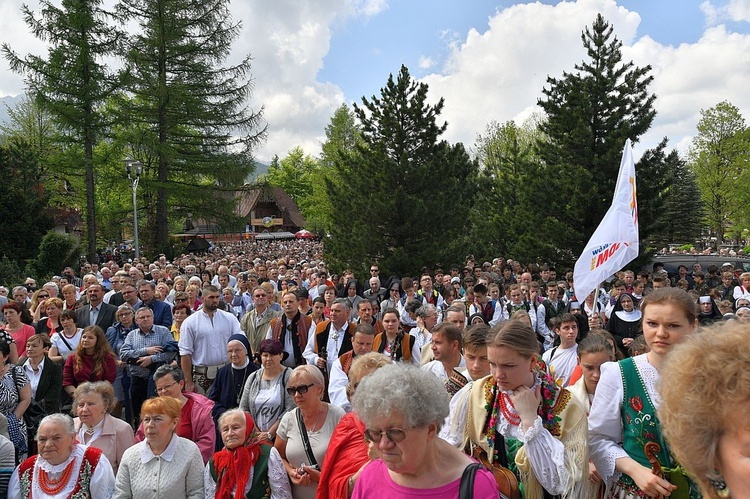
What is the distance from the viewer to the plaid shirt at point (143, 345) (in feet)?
21.2

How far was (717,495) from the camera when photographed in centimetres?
130

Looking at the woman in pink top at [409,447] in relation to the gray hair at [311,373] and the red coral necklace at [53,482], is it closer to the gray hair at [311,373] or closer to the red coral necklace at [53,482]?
the gray hair at [311,373]

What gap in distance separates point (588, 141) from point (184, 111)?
811 inches

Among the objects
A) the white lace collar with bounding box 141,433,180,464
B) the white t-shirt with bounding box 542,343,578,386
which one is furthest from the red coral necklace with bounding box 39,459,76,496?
the white t-shirt with bounding box 542,343,578,386

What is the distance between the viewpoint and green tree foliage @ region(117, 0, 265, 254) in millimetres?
27109

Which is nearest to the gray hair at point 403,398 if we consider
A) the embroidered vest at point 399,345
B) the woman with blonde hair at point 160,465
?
the woman with blonde hair at point 160,465

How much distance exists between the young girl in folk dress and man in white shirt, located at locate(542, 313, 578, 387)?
321 cm

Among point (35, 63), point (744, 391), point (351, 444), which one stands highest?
point (35, 63)

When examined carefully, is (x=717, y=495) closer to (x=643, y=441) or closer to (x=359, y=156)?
(x=643, y=441)

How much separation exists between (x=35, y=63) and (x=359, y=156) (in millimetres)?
18147

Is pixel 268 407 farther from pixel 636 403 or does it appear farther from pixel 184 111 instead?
pixel 184 111

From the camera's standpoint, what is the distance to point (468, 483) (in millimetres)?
2023

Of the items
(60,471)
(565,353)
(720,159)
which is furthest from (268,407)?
(720,159)

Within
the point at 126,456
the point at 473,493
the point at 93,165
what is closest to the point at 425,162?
the point at 126,456
